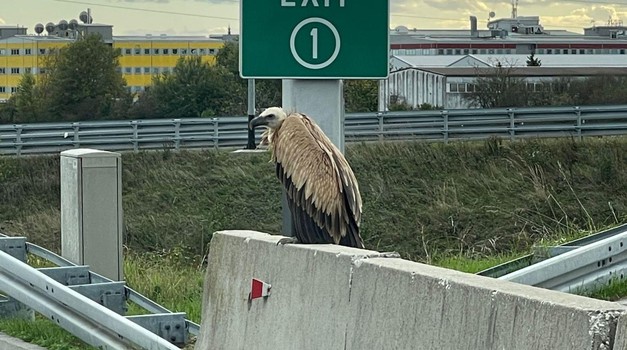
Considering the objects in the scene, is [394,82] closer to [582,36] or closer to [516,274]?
[582,36]

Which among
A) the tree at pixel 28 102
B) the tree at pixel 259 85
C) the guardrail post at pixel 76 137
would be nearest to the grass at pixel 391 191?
the guardrail post at pixel 76 137

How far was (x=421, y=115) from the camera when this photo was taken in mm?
41281

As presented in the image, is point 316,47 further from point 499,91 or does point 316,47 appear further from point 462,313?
point 499,91

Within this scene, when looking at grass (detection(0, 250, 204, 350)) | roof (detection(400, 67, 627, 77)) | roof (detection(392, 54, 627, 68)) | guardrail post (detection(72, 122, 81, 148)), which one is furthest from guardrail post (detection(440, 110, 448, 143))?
roof (detection(392, 54, 627, 68))

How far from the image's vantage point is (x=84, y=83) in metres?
64.8

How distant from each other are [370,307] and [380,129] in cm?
3488

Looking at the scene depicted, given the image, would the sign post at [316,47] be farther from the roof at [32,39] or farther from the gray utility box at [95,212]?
the roof at [32,39]

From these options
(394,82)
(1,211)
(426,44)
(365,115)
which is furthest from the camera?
(426,44)

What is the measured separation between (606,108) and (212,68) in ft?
87.7

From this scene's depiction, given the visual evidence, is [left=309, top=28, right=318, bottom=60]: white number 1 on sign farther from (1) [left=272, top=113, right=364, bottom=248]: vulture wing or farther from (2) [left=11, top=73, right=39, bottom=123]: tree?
(2) [left=11, top=73, right=39, bottom=123]: tree

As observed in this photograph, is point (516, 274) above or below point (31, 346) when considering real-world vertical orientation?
above

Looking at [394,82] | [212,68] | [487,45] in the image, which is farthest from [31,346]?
[487,45]

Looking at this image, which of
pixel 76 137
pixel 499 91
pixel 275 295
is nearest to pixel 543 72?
pixel 499 91

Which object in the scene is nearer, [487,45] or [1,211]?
[1,211]
